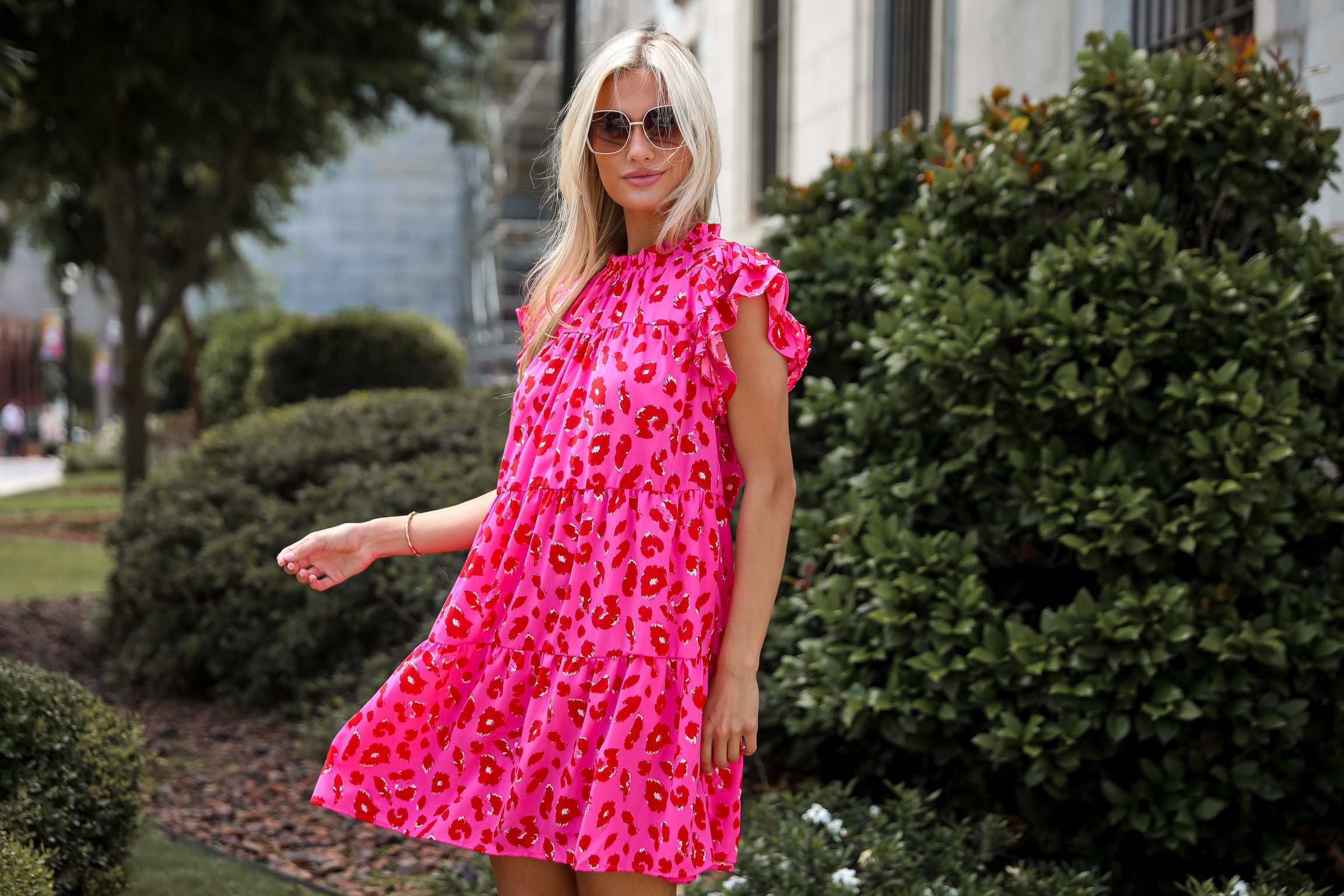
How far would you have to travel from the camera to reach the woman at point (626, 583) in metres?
1.95

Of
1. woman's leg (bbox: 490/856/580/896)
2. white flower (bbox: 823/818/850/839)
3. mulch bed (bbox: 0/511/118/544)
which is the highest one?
woman's leg (bbox: 490/856/580/896)

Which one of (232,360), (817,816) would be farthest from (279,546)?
(232,360)

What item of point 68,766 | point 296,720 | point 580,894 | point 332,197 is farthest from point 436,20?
point 332,197

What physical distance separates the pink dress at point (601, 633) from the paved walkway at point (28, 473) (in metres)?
20.6

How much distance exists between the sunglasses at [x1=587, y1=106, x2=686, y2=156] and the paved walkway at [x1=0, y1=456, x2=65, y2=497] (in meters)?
20.7

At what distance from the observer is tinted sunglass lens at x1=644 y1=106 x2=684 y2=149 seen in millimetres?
2074

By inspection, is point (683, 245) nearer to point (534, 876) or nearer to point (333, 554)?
point (333, 554)

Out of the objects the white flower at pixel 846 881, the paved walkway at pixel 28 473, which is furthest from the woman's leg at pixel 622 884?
the paved walkway at pixel 28 473

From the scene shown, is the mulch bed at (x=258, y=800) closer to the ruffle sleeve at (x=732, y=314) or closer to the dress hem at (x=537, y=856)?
the dress hem at (x=537, y=856)

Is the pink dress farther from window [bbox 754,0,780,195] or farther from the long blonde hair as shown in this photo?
window [bbox 754,0,780,195]

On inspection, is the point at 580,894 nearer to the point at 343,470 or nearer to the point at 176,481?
the point at 343,470

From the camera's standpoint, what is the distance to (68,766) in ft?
10.1

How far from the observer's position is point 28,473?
95.5 feet

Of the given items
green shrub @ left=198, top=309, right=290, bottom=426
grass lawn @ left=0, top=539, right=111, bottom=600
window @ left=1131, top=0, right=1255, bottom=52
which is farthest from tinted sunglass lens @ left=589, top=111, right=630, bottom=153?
green shrub @ left=198, top=309, right=290, bottom=426
